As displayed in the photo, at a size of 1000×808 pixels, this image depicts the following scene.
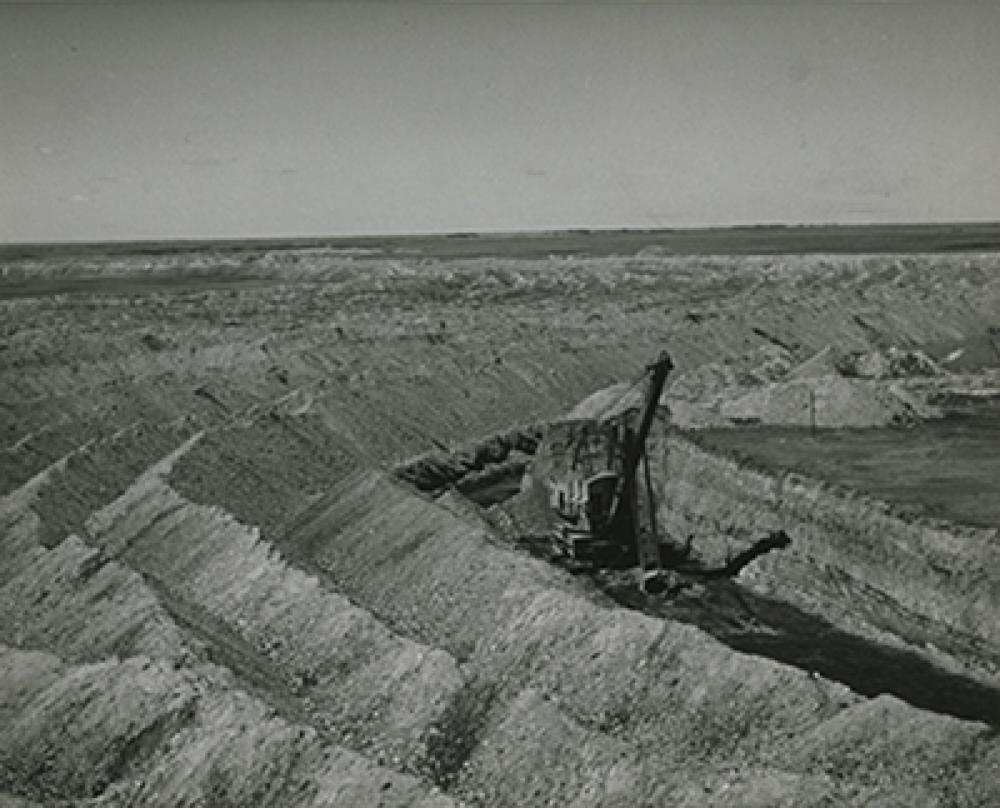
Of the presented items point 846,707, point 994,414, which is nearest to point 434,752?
point 846,707

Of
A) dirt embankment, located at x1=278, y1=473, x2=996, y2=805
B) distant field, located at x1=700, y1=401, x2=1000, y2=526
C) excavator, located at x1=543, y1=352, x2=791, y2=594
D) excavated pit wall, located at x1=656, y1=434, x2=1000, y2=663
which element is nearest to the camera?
dirt embankment, located at x1=278, y1=473, x2=996, y2=805

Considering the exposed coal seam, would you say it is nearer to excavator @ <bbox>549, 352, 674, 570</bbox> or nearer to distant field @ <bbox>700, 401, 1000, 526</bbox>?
excavator @ <bbox>549, 352, 674, 570</bbox>

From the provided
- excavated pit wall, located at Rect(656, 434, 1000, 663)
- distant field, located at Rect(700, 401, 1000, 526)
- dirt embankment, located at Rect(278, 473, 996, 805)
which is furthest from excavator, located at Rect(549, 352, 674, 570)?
distant field, located at Rect(700, 401, 1000, 526)

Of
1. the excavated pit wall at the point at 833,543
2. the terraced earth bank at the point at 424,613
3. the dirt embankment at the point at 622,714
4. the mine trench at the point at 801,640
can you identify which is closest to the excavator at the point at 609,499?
the mine trench at the point at 801,640

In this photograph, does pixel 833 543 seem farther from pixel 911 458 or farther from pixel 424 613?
pixel 911 458

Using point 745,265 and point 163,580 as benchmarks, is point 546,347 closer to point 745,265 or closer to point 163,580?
point 163,580

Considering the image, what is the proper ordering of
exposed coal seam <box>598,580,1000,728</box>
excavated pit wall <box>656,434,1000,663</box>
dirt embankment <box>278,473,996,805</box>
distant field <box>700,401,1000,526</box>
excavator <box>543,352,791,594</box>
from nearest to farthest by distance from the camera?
dirt embankment <box>278,473,996,805</box> < exposed coal seam <box>598,580,1000,728</box> < excavated pit wall <box>656,434,1000,663</box> < excavator <box>543,352,791,594</box> < distant field <box>700,401,1000,526</box>

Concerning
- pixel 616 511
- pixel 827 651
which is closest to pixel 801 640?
pixel 827 651
